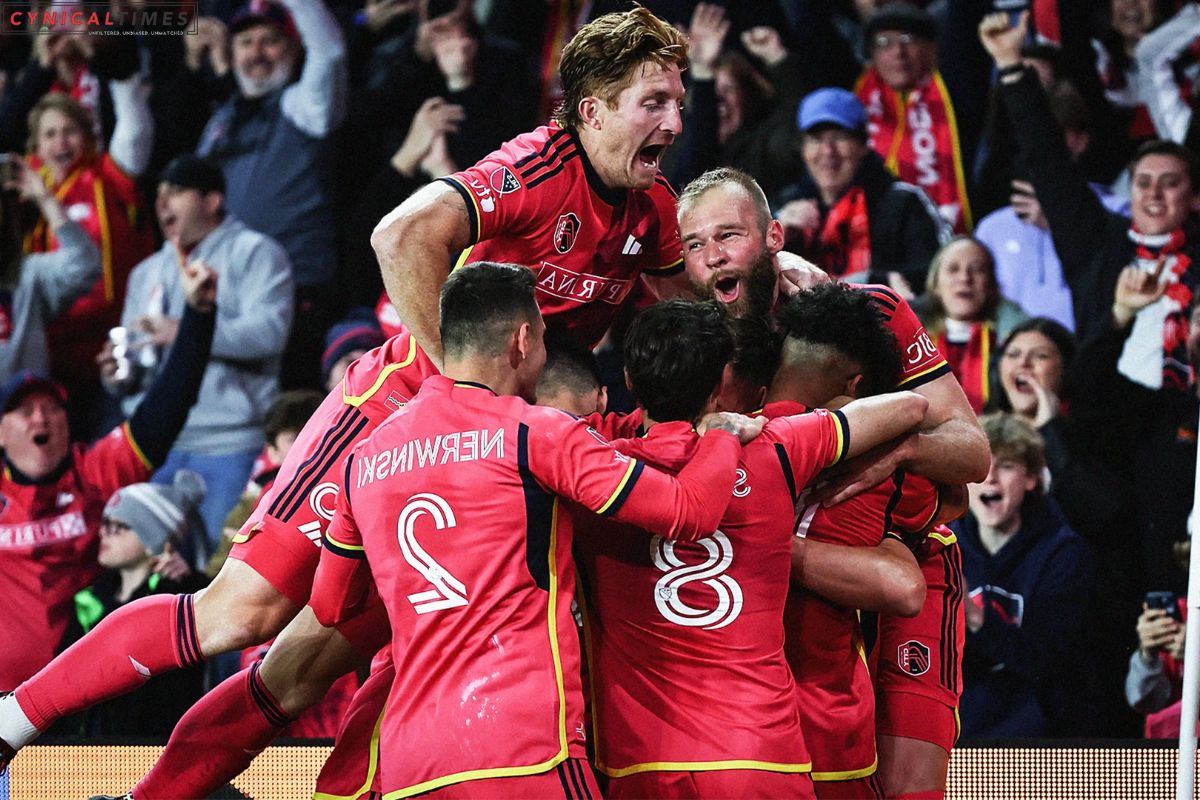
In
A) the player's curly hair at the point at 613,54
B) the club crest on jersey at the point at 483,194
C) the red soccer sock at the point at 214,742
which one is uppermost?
the player's curly hair at the point at 613,54

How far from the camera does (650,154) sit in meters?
3.99

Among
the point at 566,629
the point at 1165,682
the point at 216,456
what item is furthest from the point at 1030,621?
the point at 216,456

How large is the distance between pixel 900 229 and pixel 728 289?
11.7 feet

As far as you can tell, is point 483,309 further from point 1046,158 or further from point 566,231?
point 1046,158

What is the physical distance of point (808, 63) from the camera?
25.4 ft

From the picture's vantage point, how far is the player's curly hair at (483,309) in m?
3.24

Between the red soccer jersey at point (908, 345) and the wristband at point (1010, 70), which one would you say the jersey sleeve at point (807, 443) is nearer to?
the red soccer jersey at point (908, 345)

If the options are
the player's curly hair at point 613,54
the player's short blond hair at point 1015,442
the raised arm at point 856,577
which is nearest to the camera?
the raised arm at point 856,577

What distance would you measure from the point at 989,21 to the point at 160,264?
16.7 ft

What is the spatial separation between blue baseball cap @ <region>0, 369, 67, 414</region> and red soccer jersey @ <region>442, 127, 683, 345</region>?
509cm

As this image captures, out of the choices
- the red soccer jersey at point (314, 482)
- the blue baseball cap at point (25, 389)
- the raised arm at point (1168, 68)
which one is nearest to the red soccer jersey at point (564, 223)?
the red soccer jersey at point (314, 482)

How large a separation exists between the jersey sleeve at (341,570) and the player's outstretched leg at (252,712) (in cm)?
52

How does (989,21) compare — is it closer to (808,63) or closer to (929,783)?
(808,63)

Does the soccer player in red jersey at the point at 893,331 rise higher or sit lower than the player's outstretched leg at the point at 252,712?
higher
